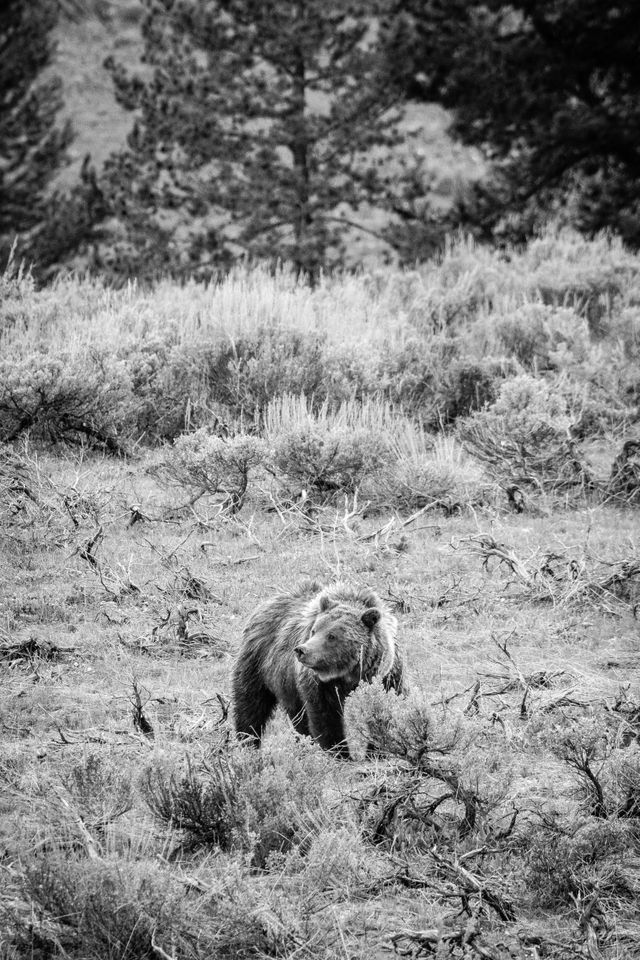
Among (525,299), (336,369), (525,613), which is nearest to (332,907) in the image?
(525,613)

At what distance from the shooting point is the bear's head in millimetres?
4949

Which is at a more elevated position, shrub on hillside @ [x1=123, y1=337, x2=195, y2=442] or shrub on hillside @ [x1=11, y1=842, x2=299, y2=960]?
shrub on hillside @ [x1=123, y1=337, x2=195, y2=442]

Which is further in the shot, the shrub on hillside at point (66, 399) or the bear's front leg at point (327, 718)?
the shrub on hillside at point (66, 399)

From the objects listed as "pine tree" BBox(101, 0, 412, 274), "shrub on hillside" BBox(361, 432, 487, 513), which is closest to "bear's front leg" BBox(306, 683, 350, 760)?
"shrub on hillside" BBox(361, 432, 487, 513)

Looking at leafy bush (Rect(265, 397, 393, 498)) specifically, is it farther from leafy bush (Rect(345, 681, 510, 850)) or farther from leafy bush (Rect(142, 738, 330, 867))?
leafy bush (Rect(142, 738, 330, 867))

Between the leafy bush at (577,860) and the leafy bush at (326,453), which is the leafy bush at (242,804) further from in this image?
the leafy bush at (326,453)

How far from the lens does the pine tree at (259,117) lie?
2289cm

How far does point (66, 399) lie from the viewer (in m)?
10.2

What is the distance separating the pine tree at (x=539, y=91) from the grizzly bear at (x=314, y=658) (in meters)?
20.0

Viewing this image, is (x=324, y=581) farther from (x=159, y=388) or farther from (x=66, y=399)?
(x=159, y=388)

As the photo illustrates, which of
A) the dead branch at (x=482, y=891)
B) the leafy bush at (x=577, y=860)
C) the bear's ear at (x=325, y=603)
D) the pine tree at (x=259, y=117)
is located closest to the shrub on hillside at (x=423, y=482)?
the bear's ear at (x=325, y=603)

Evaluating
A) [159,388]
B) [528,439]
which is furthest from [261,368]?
[528,439]

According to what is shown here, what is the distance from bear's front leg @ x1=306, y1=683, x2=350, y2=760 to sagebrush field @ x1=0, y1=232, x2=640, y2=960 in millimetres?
129

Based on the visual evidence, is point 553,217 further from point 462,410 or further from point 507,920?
point 507,920
